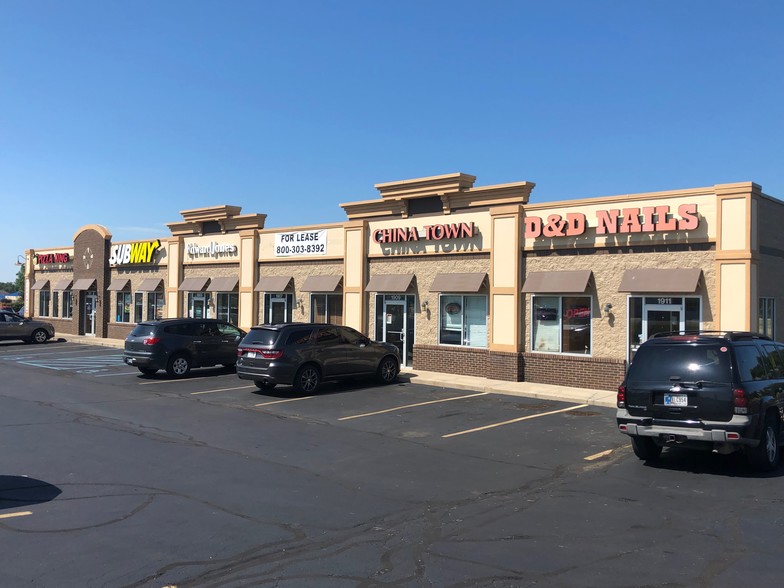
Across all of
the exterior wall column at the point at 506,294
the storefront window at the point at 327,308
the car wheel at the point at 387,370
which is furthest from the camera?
the storefront window at the point at 327,308

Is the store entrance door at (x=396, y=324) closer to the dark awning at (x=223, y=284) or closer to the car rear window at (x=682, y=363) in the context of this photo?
the dark awning at (x=223, y=284)

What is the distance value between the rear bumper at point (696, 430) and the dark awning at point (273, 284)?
17794 millimetres

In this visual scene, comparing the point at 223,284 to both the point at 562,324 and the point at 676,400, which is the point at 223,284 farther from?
the point at 676,400

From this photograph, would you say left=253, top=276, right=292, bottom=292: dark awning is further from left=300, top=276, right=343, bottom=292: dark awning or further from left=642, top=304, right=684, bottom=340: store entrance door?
left=642, top=304, right=684, bottom=340: store entrance door

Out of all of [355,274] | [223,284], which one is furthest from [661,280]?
[223,284]

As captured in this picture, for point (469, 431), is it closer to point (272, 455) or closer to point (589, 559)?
point (272, 455)

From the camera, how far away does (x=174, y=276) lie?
31.6 meters

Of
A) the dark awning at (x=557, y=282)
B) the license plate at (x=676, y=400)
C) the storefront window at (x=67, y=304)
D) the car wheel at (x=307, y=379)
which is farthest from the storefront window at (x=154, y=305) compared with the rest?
the license plate at (x=676, y=400)

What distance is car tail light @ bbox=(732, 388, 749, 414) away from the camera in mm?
8680

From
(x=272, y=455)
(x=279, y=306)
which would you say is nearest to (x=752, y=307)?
(x=272, y=455)

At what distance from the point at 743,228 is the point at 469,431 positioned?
820 centimetres

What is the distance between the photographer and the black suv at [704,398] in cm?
877

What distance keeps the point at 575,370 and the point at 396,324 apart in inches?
261

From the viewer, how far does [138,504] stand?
745 cm
